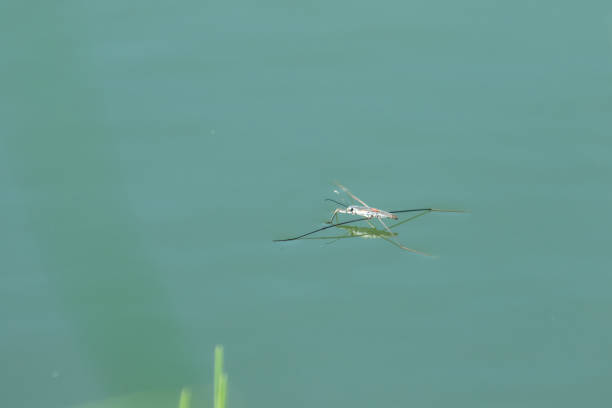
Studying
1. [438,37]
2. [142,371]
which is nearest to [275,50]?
[438,37]

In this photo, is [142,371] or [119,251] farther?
[119,251]

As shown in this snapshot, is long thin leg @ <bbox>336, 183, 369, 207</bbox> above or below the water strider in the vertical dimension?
above

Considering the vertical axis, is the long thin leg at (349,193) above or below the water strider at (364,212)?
above

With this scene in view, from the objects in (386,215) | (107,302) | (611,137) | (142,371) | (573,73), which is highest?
(573,73)

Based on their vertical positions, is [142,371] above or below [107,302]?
below

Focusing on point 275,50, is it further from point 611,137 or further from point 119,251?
point 611,137

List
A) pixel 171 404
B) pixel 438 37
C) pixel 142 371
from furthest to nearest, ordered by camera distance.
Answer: pixel 438 37
pixel 142 371
pixel 171 404

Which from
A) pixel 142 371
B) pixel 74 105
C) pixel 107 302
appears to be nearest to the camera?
pixel 142 371

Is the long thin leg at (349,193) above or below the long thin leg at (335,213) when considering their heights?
above

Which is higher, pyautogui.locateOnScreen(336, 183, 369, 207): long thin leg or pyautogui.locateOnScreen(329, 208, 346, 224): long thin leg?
pyautogui.locateOnScreen(336, 183, 369, 207): long thin leg
